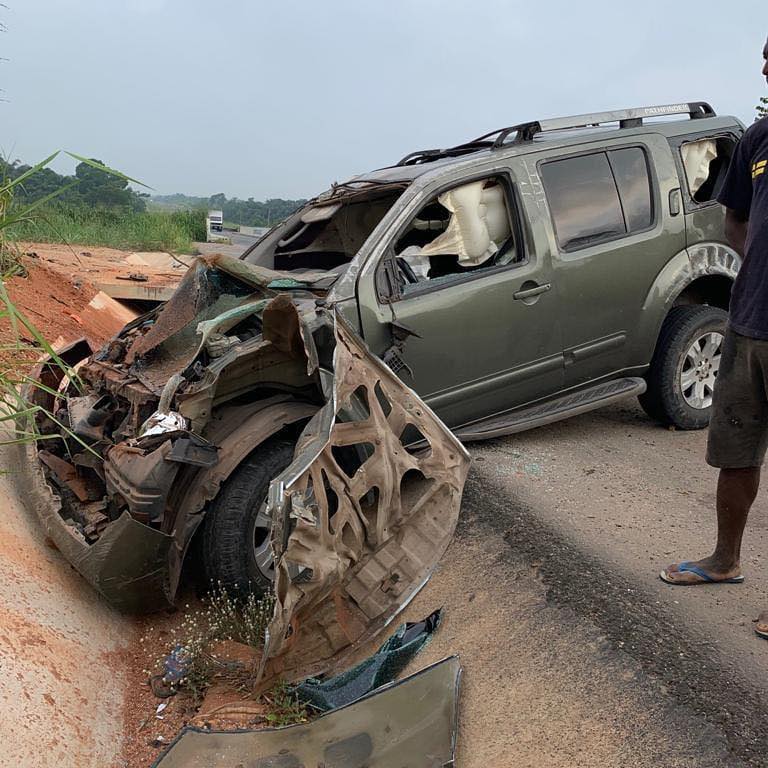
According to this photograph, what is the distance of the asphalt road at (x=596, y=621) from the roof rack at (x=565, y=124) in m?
1.93

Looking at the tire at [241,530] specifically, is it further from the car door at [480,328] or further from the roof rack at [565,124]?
the roof rack at [565,124]

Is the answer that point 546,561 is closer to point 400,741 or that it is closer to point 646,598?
point 646,598

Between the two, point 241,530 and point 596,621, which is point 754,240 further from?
point 241,530

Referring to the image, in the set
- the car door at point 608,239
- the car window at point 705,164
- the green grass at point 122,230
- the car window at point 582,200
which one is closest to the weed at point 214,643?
the car door at point 608,239

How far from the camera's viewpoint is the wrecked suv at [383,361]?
326 centimetres

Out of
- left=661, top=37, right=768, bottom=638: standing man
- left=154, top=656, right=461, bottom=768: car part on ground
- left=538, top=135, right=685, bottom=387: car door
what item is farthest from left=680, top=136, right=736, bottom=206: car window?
left=154, top=656, right=461, bottom=768: car part on ground

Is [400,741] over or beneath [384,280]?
beneath

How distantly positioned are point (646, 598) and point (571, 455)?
1707 millimetres

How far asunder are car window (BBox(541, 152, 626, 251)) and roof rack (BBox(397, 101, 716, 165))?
0.24m

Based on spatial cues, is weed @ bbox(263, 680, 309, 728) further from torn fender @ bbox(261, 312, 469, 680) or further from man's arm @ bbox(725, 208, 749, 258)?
man's arm @ bbox(725, 208, 749, 258)

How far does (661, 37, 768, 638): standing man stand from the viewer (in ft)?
8.94

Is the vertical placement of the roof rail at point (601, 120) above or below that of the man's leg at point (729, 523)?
above

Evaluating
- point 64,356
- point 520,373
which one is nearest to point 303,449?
point 520,373

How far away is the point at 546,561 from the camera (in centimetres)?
342
